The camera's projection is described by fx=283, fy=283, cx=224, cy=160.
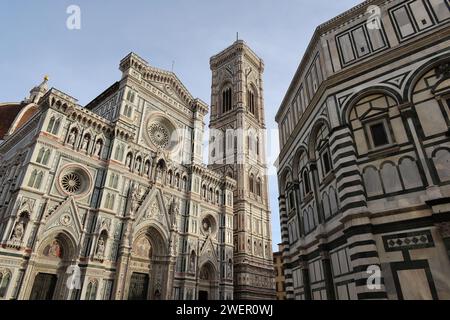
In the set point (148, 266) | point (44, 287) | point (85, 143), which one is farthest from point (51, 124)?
point (148, 266)

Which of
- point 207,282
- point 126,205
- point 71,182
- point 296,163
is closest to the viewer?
point 296,163

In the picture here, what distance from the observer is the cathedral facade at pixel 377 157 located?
25.8 ft

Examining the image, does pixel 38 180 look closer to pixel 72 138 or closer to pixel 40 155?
pixel 40 155

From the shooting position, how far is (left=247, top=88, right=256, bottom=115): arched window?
51.0 meters

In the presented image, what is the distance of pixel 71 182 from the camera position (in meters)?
22.0

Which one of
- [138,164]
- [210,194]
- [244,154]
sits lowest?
[138,164]

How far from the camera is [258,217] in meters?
40.8

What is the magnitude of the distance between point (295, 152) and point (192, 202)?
59.7 feet

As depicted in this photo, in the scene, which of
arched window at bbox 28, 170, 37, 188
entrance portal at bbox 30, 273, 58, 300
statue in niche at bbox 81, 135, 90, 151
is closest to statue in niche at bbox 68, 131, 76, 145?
statue in niche at bbox 81, 135, 90, 151

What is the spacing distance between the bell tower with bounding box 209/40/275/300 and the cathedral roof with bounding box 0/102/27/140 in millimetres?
30235

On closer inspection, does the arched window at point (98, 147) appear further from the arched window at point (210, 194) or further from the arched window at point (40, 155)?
the arched window at point (210, 194)

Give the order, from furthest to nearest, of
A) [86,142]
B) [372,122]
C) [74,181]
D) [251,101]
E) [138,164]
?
[251,101], [138,164], [86,142], [74,181], [372,122]

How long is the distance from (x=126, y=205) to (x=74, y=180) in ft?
15.4

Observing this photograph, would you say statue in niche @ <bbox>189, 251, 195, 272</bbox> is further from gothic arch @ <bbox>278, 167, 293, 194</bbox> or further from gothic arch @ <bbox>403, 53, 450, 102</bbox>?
gothic arch @ <bbox>403, 53, 450, 102</bbox>
